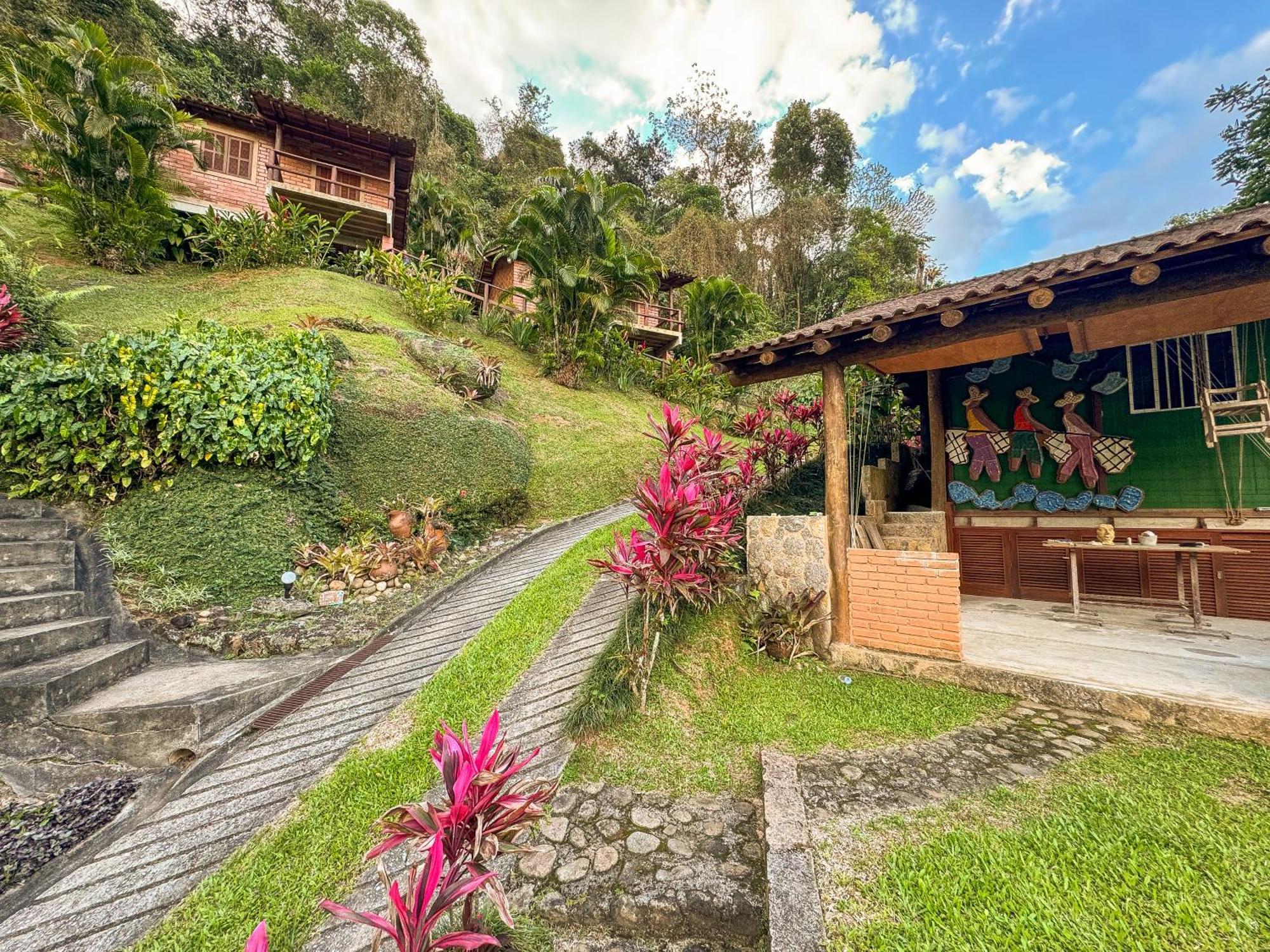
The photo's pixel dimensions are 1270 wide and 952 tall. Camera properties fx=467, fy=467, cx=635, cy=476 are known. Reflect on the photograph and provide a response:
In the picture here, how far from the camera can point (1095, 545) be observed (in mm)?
5219

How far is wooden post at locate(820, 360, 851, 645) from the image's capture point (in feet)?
14.1

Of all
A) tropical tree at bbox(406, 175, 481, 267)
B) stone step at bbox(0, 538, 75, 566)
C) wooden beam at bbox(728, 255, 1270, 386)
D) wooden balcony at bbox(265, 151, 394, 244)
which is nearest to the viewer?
wooden beam at bbox(728, 255, 1270, 386)

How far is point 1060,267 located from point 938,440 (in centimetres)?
387

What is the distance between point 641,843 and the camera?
2311 millimetres

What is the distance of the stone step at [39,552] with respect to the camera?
367 centimetres

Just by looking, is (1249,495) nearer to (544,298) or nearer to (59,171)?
(544,298)

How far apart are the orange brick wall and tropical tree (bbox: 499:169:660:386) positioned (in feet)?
33.5

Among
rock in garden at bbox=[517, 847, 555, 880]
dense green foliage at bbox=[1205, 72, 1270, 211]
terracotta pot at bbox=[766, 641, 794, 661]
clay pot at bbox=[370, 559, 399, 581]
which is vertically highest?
dense green foliage at bbox=[1205, 72, 1270, 211]

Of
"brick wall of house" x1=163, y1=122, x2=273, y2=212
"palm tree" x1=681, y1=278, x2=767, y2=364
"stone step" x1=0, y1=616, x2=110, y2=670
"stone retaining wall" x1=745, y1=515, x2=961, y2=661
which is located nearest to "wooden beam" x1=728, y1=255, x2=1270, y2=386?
"stone retaining wall" x1=745, y1=515, x2=961, y2=661

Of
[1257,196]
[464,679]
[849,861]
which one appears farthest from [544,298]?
[1257,196]

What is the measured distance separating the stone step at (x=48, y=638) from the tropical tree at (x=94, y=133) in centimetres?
1136

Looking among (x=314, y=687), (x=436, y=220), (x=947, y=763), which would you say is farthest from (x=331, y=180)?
(x=947, y=763)

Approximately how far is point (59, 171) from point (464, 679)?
14.2 m

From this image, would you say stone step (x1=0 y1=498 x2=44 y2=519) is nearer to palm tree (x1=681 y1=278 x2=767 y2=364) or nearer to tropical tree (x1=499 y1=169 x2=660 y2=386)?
tropical tree (x1=499 y1=169 x2=660 y2=386)
